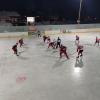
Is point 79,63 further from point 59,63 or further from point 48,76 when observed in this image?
point 48,76

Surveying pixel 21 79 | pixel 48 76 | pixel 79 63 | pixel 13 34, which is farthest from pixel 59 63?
pixel 13 34

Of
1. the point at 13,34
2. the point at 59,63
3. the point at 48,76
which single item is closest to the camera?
the point at 48,76

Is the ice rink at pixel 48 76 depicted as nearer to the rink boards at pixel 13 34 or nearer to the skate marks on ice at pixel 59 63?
the skate marks on ice at pixel 59 63

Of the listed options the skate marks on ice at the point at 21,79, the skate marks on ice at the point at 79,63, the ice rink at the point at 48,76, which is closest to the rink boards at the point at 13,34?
the ice rink at the point at 48,76

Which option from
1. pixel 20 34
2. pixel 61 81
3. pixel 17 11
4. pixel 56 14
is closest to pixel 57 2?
pixel 56 14

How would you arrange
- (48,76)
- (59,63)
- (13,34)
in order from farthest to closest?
(13,34) → (59,63) → (48,76)

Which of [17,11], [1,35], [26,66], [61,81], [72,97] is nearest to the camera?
[72,97]

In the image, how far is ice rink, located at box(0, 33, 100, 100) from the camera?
6566mm

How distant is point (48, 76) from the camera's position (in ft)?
26.6

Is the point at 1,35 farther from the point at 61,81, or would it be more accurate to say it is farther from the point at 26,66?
the point at 61,81

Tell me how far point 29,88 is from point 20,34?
11.4 metres

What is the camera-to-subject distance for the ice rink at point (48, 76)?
6.57 m

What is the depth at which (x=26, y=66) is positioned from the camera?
9477mm

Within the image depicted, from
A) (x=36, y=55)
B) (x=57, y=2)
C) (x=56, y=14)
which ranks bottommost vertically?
(x=36, y=55)
